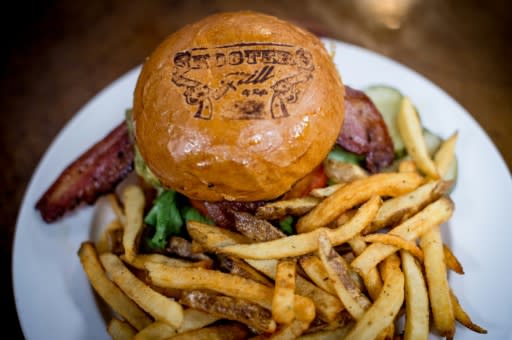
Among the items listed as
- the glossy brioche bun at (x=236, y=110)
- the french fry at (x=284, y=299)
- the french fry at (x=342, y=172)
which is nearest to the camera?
the french fry at (x=284, y=299)

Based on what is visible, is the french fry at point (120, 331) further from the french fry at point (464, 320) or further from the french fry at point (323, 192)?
the french fry at point (464, 320)

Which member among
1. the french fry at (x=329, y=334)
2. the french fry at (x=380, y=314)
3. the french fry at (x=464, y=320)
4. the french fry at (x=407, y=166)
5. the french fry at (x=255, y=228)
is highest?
the french fry at (x=407, y=166)

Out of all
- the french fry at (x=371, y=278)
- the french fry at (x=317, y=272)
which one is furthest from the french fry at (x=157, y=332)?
the french fry at (x=371, y=278)

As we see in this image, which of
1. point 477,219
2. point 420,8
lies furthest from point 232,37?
point 420,8

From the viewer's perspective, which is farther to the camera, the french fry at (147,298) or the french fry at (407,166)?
the french fry at (407,166)

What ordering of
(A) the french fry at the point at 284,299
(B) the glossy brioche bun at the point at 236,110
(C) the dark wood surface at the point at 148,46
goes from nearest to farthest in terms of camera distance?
(A) the french fry at the point at 284,299
(B) the glossy brioche bun at the point at 236,110
(C) the dark wood surface at the point at 148,46

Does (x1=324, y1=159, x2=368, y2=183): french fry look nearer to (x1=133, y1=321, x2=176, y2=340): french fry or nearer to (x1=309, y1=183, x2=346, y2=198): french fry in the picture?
(x1=309, y1=183, x2=346, y2=198): french fry
